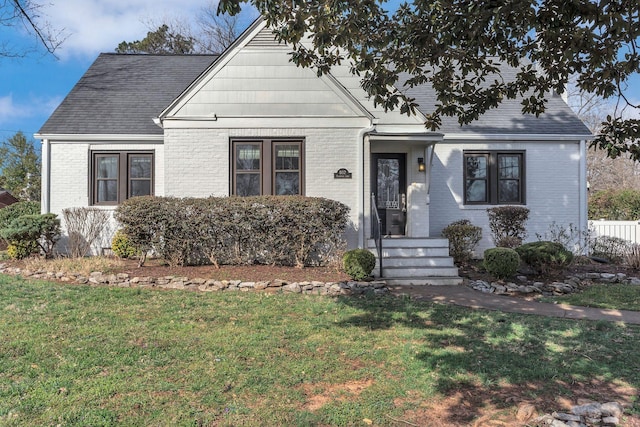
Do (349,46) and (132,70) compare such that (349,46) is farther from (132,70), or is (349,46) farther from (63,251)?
(132,70)

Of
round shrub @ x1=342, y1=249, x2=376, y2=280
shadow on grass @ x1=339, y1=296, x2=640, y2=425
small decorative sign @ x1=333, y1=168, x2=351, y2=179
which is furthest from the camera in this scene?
small decorative sign @ x1=333, y1=168, x2=351, y2=179

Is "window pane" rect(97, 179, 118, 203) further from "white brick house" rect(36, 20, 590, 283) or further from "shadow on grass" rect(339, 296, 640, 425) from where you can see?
"shadow on grass" rect(339, 296, 640, 425)

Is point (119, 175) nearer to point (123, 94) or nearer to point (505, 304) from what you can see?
point (123, 94)

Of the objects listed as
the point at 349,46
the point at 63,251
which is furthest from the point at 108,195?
the point at 349,46

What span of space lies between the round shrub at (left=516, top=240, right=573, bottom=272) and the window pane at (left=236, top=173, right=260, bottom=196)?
6373 millimetres

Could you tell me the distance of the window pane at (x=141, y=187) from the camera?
36.8 feet

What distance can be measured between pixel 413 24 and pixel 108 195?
396 inches

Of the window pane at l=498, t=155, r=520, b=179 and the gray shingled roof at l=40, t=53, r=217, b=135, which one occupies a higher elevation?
the gray shingled roof at l=40, t=53, r=217, b=135

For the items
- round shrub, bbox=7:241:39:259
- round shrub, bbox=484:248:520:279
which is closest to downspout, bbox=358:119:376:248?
round shrub, bbox=484:248:520:279

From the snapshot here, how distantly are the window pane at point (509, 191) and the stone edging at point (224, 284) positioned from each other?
6175 millimetres

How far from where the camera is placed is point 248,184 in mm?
9781

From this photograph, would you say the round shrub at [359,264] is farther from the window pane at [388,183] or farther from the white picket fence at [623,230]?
the white picket fence at [623,230]

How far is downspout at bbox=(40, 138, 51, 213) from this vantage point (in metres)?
10.7

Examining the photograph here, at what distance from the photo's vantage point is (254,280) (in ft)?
25.3
